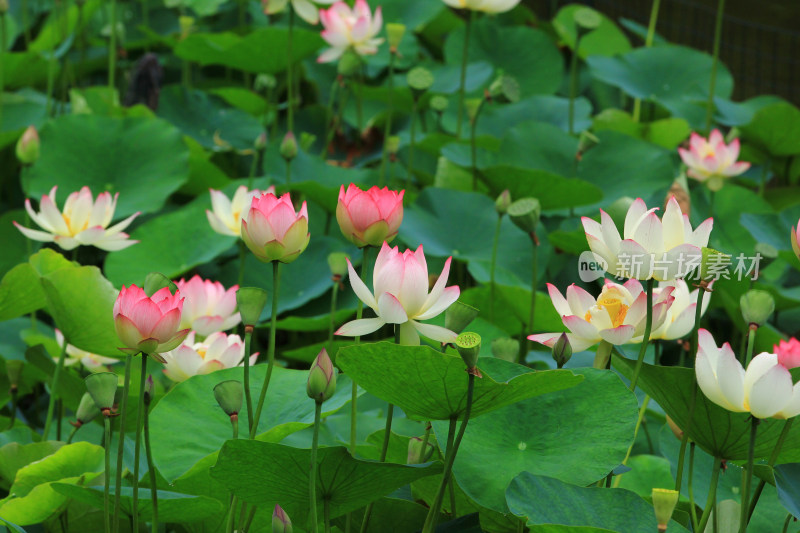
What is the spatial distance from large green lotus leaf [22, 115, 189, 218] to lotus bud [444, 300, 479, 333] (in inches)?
40.0

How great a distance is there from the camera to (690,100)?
220 cm

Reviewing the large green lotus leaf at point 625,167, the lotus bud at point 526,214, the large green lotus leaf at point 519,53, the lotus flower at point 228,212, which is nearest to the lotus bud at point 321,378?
the lotus bud at point 526,214

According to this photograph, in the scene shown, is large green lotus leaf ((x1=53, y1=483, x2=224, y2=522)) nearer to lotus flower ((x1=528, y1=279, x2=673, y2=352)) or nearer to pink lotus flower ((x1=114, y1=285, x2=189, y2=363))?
pink lotus flower ((x1=114, y1=285, x2=189, y2=363))


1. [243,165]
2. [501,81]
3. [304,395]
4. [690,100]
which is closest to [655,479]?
[304,395]

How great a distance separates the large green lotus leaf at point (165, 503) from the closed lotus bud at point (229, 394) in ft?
0.24

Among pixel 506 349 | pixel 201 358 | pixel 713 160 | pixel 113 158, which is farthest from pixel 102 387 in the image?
pixel 713 160

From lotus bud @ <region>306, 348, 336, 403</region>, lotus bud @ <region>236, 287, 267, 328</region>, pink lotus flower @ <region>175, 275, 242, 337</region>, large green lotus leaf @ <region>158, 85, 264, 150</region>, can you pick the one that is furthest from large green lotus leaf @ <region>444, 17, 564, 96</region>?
lotus bud @ <region>306, 348, 336, 403</region>

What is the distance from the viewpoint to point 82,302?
2.91 feet

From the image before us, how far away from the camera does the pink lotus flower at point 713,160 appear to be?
1.64 meters

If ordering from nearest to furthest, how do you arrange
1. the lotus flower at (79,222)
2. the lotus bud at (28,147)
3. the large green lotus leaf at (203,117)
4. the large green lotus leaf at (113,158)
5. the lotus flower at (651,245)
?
1. the lotus flower at (651,245)
2. the lotus flower at (79,222)
3. the lotus bud at (28,147)
4. the large green lotus leaf at (113,158)
5. the large green lotus leaf at (203,117)

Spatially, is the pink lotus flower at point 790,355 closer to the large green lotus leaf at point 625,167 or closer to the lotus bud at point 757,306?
the lotus bud at point 757,306

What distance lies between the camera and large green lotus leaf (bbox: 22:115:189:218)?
159 centimetres

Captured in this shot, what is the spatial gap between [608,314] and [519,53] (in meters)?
1.64

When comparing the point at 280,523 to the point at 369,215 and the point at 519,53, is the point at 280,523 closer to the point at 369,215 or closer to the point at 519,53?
the point at 369,215
